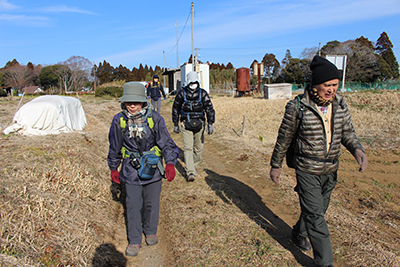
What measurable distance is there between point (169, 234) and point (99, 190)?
1629 millimetres

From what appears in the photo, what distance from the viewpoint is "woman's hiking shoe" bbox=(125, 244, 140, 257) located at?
10.7ft

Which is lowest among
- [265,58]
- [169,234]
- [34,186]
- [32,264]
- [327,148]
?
[169,234]

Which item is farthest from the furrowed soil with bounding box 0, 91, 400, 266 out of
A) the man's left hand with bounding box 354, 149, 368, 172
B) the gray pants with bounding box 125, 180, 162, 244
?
the man's left hand with bounding box 354, 149, 368, 172

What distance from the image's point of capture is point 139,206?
336 centimetres

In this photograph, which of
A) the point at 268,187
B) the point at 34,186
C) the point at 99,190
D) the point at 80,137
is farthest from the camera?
the point at 80,137

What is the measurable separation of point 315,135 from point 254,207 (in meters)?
2.05

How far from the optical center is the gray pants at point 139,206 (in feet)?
10.8

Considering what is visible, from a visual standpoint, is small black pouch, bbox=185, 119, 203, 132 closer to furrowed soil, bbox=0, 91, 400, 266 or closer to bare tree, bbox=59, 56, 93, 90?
furrowed soil, bbox=0, 91, 400, 266

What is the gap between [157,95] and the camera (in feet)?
36.8

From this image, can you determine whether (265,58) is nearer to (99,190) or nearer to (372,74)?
(372,74)

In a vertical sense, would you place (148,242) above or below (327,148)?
below

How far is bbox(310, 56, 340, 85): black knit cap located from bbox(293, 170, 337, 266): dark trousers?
38.4 inches

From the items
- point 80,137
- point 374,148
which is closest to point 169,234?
point 80,137

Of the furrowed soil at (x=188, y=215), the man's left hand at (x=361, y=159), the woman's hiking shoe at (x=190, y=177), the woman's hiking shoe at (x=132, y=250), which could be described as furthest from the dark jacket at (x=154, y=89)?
the man's left hand at (x=361, y=159)
